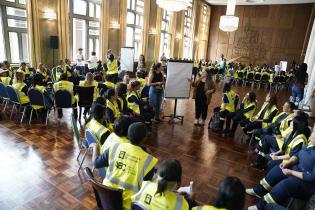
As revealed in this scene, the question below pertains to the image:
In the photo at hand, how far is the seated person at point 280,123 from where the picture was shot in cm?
358

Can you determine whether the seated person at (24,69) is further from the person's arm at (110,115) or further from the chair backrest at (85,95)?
the person's arm at (110,115)

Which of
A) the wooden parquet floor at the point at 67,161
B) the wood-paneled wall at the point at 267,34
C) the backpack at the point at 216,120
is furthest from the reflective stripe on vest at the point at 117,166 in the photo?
the wood-paneled wall at the point at 267,34

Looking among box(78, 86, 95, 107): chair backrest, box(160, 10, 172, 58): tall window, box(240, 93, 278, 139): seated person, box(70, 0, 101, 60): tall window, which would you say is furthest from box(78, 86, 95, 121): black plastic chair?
box(160, 10, 172, 58): tall window

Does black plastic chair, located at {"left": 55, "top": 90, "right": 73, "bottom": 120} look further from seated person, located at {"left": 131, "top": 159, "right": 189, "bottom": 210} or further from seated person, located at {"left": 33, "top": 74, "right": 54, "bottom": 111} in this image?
seated person, located at {"left": 131, "top": 159, "right": 189, "bottom": 210}

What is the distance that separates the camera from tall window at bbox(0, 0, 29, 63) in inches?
277

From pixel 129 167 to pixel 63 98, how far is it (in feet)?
10.9

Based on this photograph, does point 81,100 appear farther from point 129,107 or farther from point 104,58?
point 104,58

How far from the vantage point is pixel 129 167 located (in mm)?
1815

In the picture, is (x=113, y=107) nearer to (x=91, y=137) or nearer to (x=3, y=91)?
(x=91, y=137)

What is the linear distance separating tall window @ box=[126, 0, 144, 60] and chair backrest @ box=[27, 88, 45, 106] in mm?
8265

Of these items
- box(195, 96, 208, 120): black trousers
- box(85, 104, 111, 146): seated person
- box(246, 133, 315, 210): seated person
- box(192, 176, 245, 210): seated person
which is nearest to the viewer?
box(192, 176, 245, 210): seated person

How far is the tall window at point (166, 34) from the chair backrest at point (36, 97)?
37.3ft

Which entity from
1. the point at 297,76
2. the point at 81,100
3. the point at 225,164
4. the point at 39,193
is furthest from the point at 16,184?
the point at 297,76

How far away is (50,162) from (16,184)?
1.89 ft
